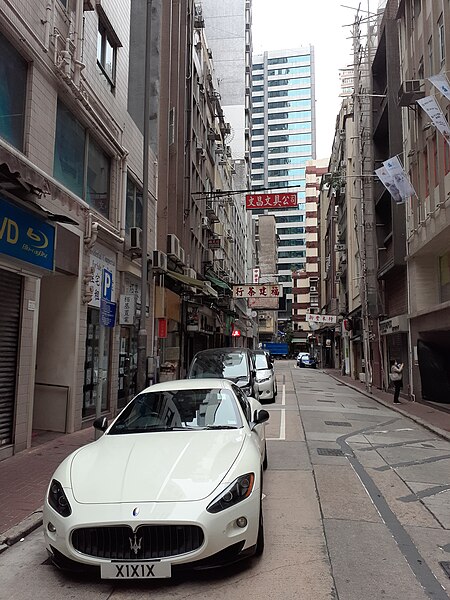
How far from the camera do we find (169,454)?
461 cm

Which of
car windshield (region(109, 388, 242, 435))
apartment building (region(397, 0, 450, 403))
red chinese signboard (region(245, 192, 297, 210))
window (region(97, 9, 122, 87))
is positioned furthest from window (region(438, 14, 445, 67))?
car windshield (region(109, 388, 242, 435))

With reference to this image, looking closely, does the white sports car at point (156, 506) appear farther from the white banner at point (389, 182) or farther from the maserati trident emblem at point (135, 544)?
the white banner at point (389, 182)

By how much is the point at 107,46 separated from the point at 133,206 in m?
4.70

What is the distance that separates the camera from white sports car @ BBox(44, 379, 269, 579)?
3.75 m

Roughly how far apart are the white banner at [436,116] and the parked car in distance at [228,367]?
Result: 809 cm

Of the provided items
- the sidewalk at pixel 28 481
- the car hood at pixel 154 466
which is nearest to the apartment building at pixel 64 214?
the sidewalk at pixel 28 481

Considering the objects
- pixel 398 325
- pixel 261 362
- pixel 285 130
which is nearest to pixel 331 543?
pixel 261 362

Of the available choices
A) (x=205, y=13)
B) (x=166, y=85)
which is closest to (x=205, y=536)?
(x=166, y=85)

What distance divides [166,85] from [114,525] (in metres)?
19.7

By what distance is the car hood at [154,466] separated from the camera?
13.2 ft

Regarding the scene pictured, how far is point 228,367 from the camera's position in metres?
14.0

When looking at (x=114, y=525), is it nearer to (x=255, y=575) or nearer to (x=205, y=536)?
(x=205, y=536)

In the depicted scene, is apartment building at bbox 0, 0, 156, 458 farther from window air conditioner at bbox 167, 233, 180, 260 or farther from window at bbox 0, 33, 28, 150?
window air conditioner at bbox 167, 233, 180, 260

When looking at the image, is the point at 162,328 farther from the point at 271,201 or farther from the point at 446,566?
the point at 446,566
